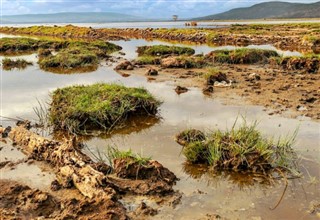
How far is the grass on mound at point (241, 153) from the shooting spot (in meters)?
6.69

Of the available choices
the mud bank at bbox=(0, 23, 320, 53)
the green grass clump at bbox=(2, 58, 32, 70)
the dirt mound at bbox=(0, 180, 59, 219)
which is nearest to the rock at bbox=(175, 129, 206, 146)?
the dirt mound at bbox=(0, 180, 59, 219)

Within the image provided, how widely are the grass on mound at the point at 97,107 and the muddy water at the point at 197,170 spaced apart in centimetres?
62

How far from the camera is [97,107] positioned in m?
9.47

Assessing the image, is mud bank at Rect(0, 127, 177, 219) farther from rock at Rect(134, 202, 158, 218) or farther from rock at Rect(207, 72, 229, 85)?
rock at Rect(207, 72, 229, 85)

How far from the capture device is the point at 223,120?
9609 mm

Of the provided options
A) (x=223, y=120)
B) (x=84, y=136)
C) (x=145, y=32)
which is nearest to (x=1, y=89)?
(x=84, y=136)

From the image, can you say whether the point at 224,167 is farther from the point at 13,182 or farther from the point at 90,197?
the point at 13,182

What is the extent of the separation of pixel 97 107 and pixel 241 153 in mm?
4041

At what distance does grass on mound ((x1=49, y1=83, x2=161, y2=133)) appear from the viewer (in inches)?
362

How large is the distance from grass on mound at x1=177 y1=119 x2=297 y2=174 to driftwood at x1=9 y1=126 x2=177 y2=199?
0.83 meters

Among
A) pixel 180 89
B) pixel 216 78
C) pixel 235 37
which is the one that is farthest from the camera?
pixel 235 37

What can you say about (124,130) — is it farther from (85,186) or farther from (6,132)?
(85,186)

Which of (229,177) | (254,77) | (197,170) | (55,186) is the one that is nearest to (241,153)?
(229,177)

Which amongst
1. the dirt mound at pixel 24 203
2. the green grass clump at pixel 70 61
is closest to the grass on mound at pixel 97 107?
the dirt mound at pixel 24 203
